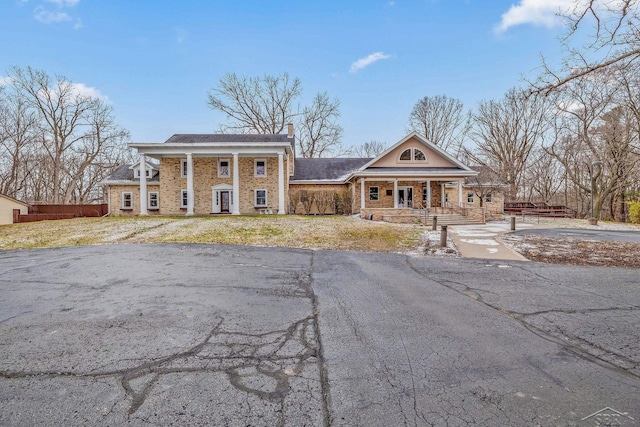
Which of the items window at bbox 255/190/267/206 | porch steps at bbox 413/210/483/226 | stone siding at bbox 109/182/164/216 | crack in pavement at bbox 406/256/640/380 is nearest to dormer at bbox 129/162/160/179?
stone siding at bbox 109/182/164/216

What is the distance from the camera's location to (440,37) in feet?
51.1

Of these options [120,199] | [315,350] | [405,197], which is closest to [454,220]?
[405,197]

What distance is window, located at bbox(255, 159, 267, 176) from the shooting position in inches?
919

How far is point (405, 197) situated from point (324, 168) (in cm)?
773

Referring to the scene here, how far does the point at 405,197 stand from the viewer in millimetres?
24766

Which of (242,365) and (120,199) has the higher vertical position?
(120,199)

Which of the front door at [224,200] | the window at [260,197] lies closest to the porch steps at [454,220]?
the window at [260,197]

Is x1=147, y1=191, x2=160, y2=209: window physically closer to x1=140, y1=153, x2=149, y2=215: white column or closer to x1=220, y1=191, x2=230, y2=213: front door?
x1=140, y1=153, x2=149, y2=215: white column

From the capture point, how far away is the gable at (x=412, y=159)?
23469mm

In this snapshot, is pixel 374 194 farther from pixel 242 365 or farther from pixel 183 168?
pixel 242 365

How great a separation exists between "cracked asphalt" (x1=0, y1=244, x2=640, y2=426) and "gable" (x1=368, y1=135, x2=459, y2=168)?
18390 millimetres

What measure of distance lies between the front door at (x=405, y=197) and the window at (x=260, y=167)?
434 inches

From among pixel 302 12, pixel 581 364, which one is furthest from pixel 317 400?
pixel 302 12

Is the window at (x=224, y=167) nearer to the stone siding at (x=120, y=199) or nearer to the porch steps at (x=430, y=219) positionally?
the stone siding at (x=120, y=199)
